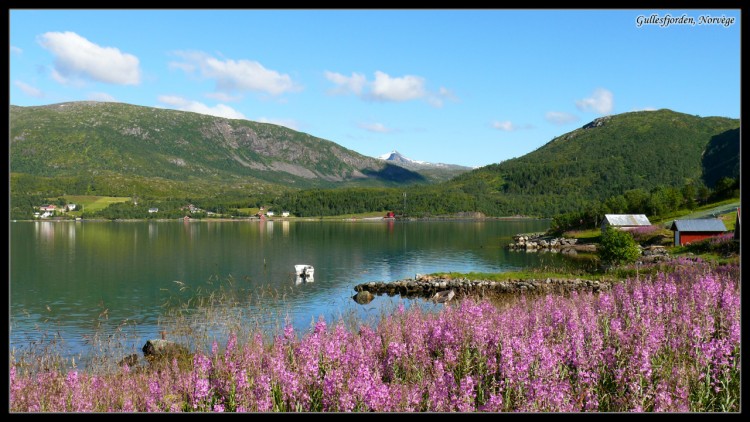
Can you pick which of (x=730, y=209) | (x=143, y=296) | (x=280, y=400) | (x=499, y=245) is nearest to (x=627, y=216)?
(x=730, y=209)

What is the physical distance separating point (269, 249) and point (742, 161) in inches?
4018

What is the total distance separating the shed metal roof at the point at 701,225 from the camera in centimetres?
7502

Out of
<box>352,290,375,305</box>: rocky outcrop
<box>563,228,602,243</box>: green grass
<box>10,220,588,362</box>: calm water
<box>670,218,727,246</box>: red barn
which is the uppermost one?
<box>670,218,727,246</box>: red barn

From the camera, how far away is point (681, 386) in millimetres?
8492

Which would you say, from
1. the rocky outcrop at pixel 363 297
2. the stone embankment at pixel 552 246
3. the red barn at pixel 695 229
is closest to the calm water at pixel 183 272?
the rocky outcrop at pixel 363 297

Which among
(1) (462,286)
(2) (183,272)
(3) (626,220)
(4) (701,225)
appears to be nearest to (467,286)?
(1) (462,286)

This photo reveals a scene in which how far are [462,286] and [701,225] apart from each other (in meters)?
46.8

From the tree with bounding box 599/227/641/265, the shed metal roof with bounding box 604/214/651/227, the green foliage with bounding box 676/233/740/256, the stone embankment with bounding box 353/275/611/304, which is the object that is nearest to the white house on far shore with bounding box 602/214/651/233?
the shed metal roof with bounding box 604/214/651/227

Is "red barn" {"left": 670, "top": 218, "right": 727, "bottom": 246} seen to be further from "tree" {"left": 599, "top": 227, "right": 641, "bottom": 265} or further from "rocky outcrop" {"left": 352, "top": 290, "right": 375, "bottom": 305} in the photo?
"rocky outcrop" {"left": 352, "top": 290, "right": 375, "bottom": 305}

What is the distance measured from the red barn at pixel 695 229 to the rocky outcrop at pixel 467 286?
3969 cm

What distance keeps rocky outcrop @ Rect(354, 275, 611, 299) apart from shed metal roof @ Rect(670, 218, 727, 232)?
39.7 m

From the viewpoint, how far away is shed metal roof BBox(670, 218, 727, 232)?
75.0m

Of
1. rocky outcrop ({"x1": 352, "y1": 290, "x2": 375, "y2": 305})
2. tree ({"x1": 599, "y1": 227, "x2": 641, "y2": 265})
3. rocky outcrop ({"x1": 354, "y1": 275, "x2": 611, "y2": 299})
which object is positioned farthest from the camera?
tree ({"x1": 599, "y1": 227, "x2": 641, "y2": 265})

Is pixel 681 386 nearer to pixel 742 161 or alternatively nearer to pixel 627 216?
pixel 742 161
